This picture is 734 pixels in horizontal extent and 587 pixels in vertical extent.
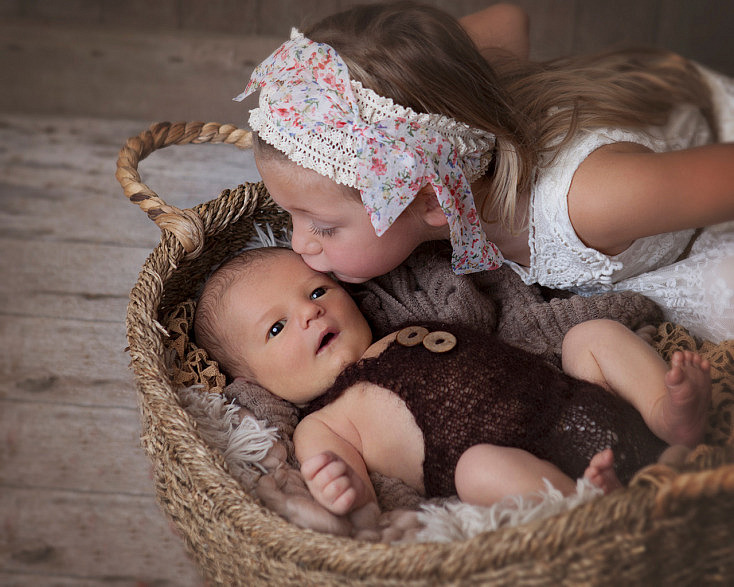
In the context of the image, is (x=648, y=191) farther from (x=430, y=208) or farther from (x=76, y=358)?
(x=76, y=358)

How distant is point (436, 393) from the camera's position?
94 cm

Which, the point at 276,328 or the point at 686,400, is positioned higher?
the point at 686,400

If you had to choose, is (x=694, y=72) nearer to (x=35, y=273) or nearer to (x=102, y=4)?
(x=35, y=273)

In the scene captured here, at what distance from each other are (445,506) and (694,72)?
96 cm

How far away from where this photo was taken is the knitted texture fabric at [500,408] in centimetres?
84

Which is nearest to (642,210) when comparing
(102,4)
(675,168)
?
(675,168)

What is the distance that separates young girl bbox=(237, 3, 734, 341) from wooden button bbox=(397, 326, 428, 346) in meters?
0.11

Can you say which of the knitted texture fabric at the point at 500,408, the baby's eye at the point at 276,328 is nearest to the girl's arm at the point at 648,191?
the knitted texture fabric at the point at 500,408

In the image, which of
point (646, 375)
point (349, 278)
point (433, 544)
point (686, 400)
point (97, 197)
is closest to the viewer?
point (433, 544)

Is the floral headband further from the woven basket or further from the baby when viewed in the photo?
the woven basket

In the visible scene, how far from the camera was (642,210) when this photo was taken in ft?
3.15

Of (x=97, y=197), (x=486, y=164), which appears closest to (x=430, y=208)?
(x=486, y=164)

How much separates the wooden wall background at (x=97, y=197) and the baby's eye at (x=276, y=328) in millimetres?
455

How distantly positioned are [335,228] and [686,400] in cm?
51
